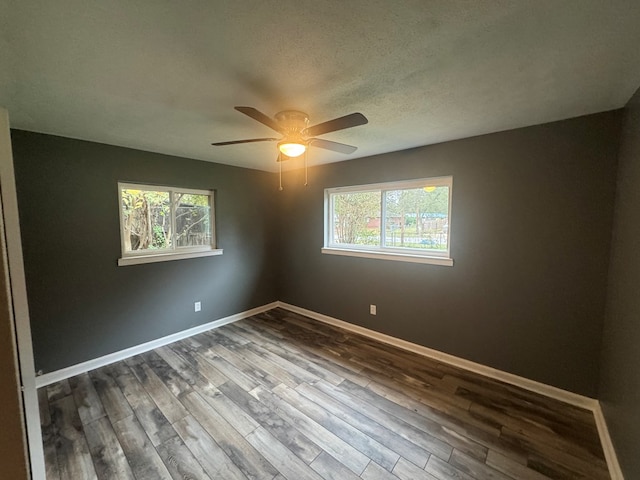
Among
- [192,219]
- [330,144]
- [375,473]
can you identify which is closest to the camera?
[375,473]

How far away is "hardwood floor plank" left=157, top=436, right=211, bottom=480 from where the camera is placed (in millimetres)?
1518

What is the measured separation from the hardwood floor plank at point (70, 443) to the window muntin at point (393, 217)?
293cm

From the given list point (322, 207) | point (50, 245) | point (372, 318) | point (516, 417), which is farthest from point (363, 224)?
point (50, 245)

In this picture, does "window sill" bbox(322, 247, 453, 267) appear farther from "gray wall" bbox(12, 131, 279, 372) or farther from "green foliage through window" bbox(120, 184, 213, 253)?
"green foliage through window" bbox(120, 184, 213, 253)

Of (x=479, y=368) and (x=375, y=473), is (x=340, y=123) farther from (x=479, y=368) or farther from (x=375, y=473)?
(x=479, y=368)

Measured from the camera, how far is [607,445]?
65.6 inches

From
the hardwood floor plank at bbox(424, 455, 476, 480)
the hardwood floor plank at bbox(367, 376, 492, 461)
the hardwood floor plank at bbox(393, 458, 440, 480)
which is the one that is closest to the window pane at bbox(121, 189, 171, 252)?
the hardwood floor plank at bbox(367, 376, 492, 461)

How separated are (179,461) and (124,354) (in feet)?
5.65

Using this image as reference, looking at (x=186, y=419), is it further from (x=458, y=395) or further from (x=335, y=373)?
(x=458, y=395)

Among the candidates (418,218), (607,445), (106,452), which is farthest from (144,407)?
(607,445)

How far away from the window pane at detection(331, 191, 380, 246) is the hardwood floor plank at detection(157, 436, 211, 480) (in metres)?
2.67

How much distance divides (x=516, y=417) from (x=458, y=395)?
0.39 m

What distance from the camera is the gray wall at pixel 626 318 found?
1.38 meters

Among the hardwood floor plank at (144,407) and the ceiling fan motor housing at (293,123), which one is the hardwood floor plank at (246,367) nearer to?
the hardwood floor plank at (144,407)
